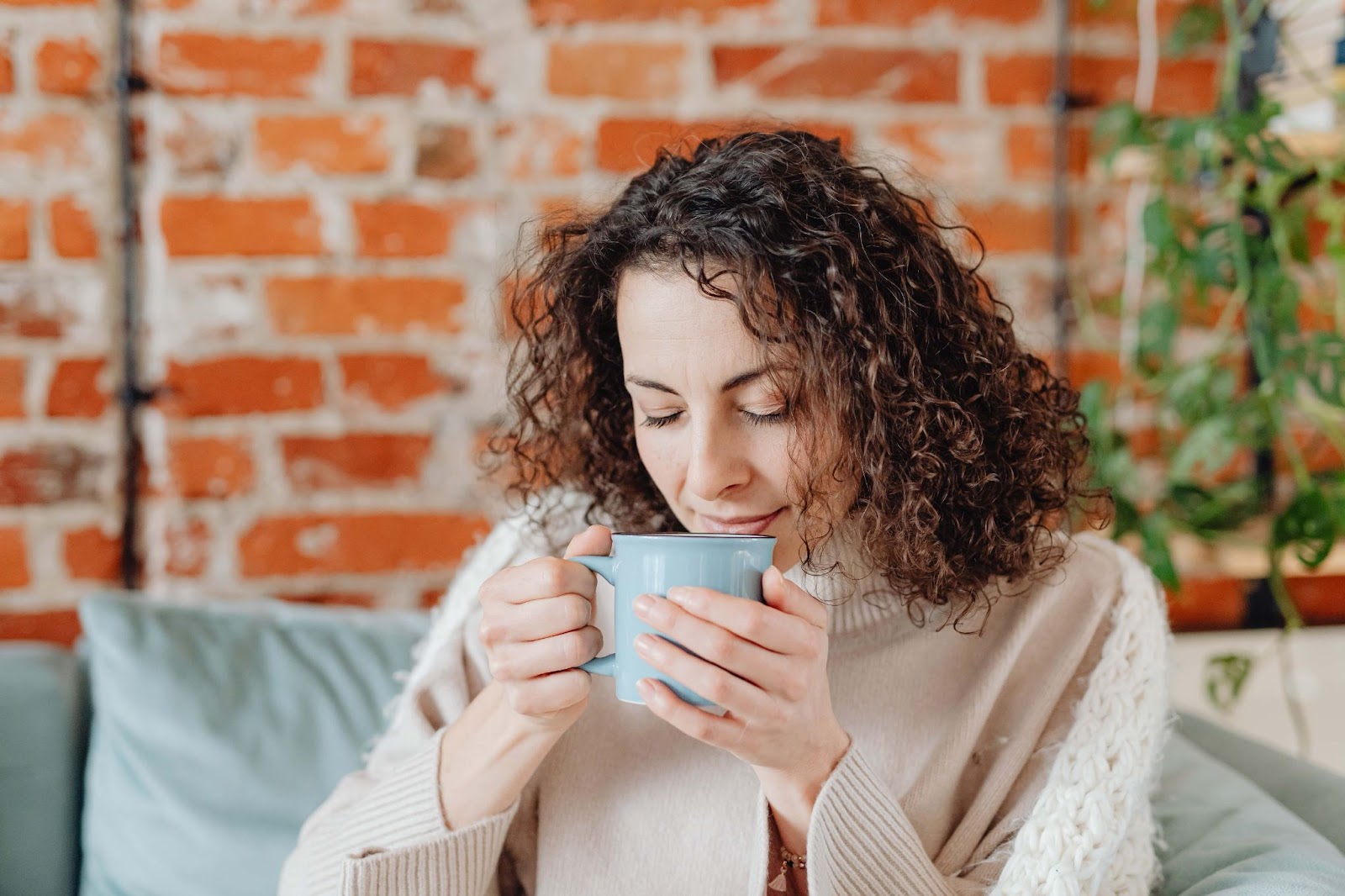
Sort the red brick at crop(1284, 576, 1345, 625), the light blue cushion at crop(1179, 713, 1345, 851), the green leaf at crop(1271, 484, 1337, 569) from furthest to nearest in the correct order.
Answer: the red brick at crop(1284, 576, 1345, 625)
the green leaf at crop(1271, 484, 1337, 569)
the light blue cushion at crop(1179, 713, 1345, 851)

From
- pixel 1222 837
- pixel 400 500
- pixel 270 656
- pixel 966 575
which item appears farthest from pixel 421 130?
pixel 1222 837

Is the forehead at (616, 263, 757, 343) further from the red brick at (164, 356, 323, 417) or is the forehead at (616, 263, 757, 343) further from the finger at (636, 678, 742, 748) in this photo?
the red brick at (164, 356, 323, 417)

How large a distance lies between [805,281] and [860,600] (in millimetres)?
296

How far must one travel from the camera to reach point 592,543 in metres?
0.81

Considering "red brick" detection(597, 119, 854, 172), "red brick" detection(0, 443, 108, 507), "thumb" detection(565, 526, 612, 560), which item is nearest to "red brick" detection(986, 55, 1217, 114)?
"red brick" detection(597, 119, 854, 172)

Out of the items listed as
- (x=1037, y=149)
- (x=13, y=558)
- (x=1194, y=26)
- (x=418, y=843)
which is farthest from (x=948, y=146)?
(x=13, y=558)

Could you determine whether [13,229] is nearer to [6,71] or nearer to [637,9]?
[6,71]

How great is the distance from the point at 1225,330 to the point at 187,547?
1.41 m

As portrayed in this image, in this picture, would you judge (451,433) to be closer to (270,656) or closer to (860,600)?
(270,656)

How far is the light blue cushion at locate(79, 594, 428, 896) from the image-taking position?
1.15 metres

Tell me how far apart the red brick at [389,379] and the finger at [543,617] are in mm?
806

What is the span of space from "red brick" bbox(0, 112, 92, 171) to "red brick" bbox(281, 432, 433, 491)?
0.44 m

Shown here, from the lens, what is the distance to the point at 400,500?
154 cm

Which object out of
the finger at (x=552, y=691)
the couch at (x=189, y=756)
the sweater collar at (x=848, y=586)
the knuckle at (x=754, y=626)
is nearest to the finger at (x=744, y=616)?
the knuckle at (x=754, y=626)
